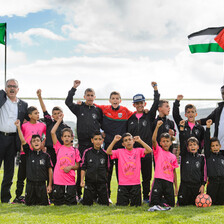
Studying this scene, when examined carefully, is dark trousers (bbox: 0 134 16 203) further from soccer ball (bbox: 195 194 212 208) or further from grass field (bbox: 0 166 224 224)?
soccer ball (bbox: 195 194 212 208)

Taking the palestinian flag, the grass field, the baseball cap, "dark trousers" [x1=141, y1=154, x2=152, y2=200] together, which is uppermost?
the palestinian flag

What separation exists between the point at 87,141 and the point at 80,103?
82 centimetres

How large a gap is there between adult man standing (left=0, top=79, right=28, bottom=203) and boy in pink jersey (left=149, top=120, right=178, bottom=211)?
289cm

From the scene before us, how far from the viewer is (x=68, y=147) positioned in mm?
6434

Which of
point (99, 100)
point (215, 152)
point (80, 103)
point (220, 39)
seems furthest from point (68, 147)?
point (220, 39)

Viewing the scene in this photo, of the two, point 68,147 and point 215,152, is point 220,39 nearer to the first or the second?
point 215,152

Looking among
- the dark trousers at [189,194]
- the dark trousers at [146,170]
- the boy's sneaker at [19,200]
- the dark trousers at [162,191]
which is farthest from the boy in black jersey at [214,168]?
the boy's sneaker at [19,200]

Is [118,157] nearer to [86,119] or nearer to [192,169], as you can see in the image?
[86,119]

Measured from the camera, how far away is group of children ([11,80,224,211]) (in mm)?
6109

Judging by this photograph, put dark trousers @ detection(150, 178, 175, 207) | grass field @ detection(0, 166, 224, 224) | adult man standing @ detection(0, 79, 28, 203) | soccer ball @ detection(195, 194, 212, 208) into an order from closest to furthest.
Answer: grass field @ detection(0, 166, 224, 224)
soccer ball @ detection(195, 194, 212, 208)
dark trousers @ detection(150, 178, 175, 207)
adult man standing @ detection(0, 79, 28, 203)

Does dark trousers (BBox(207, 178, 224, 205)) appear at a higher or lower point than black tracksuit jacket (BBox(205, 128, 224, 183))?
lower

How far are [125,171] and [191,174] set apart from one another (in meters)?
1.31

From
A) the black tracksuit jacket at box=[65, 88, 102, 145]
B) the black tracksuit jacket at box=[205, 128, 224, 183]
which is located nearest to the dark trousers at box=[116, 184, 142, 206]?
the black tracksuit jacket at box=[65, 88, 102, 145]

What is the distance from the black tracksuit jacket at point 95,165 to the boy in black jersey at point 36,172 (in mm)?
756
